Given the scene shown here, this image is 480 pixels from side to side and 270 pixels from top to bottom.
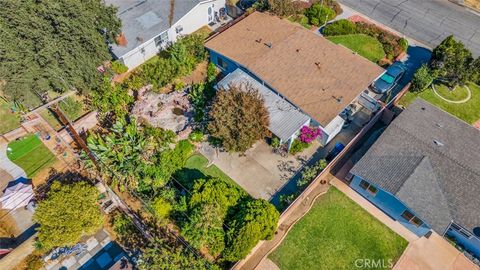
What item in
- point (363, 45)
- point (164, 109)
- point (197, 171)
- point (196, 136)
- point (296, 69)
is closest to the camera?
point (197, 171)

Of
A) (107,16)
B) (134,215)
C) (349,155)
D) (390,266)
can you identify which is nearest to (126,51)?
(107,16)

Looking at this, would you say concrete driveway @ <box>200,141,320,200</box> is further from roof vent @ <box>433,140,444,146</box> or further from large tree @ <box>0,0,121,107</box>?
large tree @ <box>0,0,121,107</box>

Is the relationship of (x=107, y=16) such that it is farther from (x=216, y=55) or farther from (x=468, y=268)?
(x=468, y=268)

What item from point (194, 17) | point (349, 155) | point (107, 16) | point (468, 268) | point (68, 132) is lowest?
point (468, 268)

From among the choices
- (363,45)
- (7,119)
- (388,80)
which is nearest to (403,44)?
(363,45)

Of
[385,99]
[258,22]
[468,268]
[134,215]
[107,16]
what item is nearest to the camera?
[468,268]

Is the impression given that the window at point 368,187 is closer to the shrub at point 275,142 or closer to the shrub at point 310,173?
the shrub at point 310,173

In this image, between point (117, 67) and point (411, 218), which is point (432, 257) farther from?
point (117, 67)
